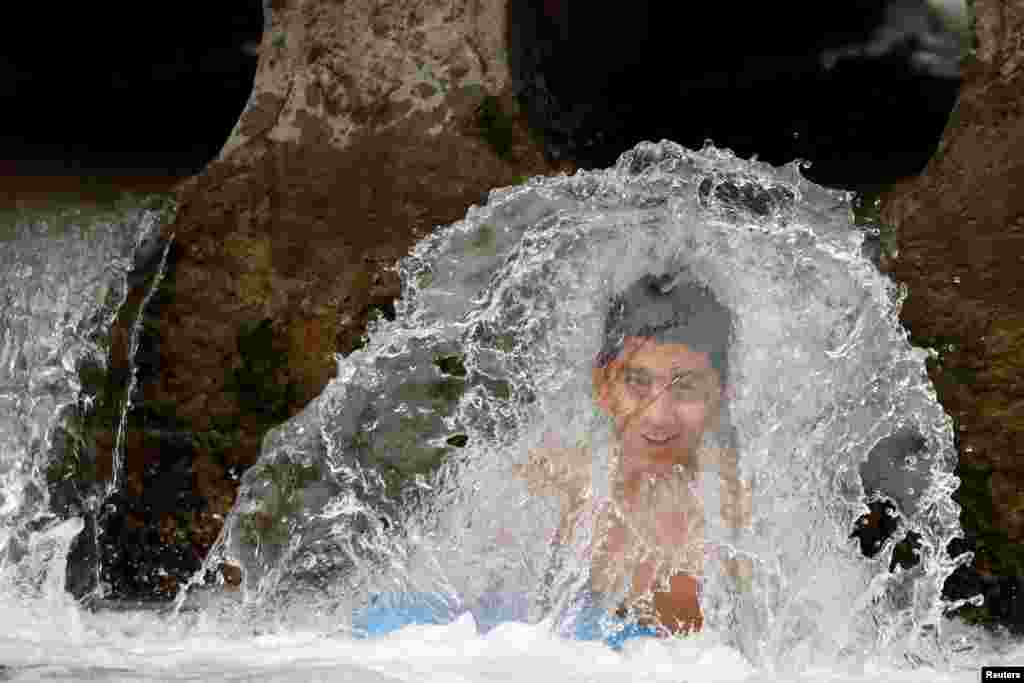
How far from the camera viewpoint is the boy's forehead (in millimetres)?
3070

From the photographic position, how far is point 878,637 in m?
3.03

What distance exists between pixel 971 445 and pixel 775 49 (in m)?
2.29

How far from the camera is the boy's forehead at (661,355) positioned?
3.07 m

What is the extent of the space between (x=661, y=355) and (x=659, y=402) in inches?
3.6

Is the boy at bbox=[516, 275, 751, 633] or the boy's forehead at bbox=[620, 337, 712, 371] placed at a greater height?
the boy's forehead at bbox=[620, 337, 712, 371]

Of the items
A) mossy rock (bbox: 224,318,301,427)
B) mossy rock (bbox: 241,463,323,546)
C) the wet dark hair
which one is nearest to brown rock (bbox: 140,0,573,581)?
mossy rock (bbox: 224,318,301,427)

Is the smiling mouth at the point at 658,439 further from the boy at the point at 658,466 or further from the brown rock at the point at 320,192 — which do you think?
the brown rock at the point at 320,192

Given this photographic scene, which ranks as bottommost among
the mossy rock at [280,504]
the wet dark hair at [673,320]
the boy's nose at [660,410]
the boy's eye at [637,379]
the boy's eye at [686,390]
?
the mossy rock at [280,504]

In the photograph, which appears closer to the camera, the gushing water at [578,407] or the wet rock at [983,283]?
the gushing water at [578,407]

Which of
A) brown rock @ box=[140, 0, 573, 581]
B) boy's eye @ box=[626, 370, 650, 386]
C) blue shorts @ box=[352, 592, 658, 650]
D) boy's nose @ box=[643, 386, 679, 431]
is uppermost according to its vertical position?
brown rock @ box=[140, 0, 573, 581]

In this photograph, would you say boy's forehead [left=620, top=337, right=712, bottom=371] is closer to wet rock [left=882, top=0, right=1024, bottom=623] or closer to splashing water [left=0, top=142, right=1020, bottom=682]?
splashing water [left=0, top=142, right=1020, bottom=682]

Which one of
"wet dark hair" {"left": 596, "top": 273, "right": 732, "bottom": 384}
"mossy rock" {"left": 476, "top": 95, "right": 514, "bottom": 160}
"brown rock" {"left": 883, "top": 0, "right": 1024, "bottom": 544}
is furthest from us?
"mossy rock" {"left": 476, "top": 95, "right": 514, "bottom": 160}

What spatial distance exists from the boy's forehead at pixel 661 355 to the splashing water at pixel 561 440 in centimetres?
12

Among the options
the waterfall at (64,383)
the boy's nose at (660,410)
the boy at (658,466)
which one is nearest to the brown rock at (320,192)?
the waterfall at (64,383)
